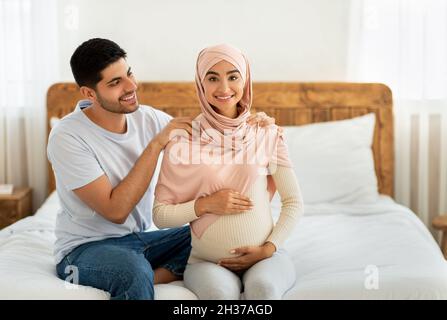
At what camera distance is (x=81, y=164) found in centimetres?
201

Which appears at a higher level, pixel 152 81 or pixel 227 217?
pixel 152 81

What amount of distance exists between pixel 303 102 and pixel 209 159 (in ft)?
4.70

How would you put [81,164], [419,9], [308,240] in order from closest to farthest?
[81,164], [308,240], [419,9]

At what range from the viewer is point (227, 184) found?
2.02m

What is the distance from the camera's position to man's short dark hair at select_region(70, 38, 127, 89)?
203 centimetres

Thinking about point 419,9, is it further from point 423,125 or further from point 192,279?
point 192,279

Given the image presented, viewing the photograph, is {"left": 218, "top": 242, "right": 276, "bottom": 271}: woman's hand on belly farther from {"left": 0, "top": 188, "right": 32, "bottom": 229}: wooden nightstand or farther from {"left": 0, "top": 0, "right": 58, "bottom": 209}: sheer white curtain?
{"left": 0, "top": 0, "right": 58, "bottom": 209}: sheer white curtain

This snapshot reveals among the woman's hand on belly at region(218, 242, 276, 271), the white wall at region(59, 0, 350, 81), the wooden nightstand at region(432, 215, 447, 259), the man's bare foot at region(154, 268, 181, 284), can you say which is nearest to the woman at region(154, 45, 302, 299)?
the woman's hand on belly at region(218, 242, 276, 271)

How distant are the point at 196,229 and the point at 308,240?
2.13ft

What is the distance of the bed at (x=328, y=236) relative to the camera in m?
1.95

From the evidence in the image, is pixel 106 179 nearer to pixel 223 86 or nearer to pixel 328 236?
pixel 223 86

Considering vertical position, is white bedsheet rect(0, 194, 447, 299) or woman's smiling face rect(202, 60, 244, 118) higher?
woman's smiling face rect(202, 60, 244, 118)

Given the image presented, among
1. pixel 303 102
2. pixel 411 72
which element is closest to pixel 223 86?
pixel 303 102
